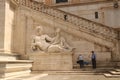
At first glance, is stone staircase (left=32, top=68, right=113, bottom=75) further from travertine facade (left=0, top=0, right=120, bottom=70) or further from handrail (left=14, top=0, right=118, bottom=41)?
handrail (left=14, top=0, right=118, bottom=41)

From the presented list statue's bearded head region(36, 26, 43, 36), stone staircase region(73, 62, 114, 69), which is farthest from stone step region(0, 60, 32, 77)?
stone staircase region(73, 62, 114, 69)

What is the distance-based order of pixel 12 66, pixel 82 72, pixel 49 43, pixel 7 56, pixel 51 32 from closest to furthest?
pixel 12 66 < pixel 82 72 < pixel 7 56 < pixel 49 43 < pixel 51 32

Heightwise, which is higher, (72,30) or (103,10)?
(103,10)

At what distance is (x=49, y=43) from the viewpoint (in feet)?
46.9

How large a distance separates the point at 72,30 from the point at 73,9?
19.6 feet

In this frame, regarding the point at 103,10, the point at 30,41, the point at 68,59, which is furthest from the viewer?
the point at 103,10

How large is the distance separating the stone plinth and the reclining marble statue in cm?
32

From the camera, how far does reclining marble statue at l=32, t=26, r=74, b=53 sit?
1383cm

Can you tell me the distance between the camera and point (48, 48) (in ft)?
45.6

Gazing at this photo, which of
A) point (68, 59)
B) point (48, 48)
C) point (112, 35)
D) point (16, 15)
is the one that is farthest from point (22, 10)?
point (112, 35)

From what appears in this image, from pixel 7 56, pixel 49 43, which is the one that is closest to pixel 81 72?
pixel 49 43

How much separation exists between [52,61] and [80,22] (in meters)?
Answer: 3.18

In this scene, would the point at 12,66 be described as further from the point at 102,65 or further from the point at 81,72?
the point at 102,65

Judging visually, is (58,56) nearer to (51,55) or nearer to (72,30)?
(51,55)
